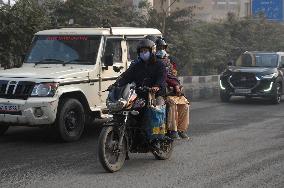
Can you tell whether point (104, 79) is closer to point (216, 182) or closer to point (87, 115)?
point (87, 115)

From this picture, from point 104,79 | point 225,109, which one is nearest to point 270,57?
point 225,109

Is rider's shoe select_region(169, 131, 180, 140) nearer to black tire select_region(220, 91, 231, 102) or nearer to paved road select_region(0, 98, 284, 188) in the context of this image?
paved road select_region(0, 98, 284, 188)

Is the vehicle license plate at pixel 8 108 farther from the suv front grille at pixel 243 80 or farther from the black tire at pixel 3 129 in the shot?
the suv front grille at pixel 243 80

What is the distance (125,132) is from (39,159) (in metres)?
1.56

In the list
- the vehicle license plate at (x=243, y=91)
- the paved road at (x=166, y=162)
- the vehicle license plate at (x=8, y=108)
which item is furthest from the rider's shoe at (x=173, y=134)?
the vehicle license plate at (x=243, y=91)

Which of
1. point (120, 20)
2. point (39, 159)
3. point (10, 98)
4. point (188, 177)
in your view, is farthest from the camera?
point (120, 20)

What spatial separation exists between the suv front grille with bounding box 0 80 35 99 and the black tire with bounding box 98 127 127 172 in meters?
2.40

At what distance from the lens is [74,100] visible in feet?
31.2

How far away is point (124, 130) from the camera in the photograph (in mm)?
7285

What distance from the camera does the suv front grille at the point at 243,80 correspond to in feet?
56.7

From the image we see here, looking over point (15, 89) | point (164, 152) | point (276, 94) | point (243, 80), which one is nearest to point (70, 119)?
point (15, 89)

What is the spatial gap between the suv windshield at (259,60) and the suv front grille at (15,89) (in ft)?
35.6

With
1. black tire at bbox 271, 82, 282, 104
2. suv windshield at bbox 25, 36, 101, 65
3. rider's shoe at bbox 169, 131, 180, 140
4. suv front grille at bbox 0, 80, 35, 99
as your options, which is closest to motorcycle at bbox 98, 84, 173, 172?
rider's shoe at bbox 169, 131, 180, 140

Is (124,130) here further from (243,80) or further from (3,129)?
(243,80)
